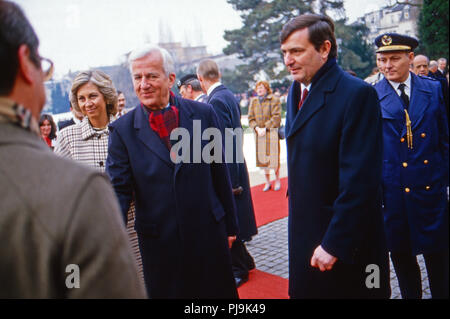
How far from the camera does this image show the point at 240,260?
4.29 metres

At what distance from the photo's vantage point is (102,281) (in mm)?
964

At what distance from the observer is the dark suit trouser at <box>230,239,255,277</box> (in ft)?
13.9

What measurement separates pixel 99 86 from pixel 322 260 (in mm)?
2347

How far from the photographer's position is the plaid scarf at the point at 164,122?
2.54 meters

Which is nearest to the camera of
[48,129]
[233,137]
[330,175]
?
[330,175]

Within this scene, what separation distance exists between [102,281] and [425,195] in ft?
9.04

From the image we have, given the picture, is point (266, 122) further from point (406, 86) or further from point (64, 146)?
point (64, 146)

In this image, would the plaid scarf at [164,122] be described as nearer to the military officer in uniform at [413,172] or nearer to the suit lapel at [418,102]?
the military officer in uniform at [413,172]

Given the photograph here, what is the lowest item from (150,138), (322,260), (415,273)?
(415,273)

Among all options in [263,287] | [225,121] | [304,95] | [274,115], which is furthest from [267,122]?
[304,95]

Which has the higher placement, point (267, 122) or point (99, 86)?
point (99, 86)

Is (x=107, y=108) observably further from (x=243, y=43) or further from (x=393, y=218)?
(x=243, y=43)

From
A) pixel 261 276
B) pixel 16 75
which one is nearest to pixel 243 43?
pixel 261 276

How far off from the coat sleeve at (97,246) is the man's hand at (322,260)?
1.35m
